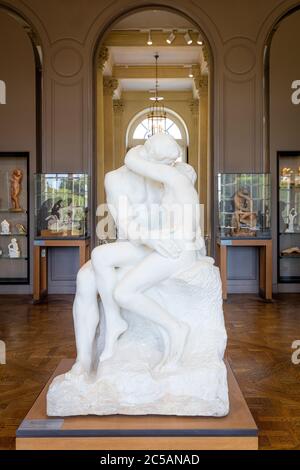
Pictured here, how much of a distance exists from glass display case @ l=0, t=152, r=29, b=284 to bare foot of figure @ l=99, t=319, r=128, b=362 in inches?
224

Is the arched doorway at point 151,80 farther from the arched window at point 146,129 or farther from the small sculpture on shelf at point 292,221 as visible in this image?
the small sculpture on shelf at point 292,221

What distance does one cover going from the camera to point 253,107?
847cm

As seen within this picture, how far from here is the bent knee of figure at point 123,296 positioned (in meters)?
3.09

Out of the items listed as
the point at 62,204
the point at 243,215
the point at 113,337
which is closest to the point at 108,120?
the point at 62,204

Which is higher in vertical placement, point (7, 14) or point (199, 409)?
A: point (7, 14)

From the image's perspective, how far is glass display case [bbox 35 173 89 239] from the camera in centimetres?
796

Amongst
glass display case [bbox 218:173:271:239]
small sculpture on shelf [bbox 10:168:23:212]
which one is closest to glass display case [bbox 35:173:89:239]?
small sculpture on shelf [bbox 10:168:23:212]

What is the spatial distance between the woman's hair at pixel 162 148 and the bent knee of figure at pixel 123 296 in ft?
2.96

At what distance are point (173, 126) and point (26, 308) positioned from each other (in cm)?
1398

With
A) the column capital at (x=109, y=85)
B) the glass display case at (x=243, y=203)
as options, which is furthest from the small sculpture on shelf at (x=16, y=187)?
the column capital at (x=109, y=85)

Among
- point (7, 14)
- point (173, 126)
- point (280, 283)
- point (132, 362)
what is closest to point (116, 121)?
point (173, 126)

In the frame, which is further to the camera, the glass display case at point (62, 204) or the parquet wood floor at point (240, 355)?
the glass display case at point (62, 204)

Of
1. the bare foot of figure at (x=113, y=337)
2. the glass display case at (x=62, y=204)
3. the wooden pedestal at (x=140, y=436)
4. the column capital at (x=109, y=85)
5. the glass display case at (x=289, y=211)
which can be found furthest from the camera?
the column capital at (x=109, y=85)

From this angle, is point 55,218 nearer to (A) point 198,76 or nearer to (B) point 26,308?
(B) point 26,308
